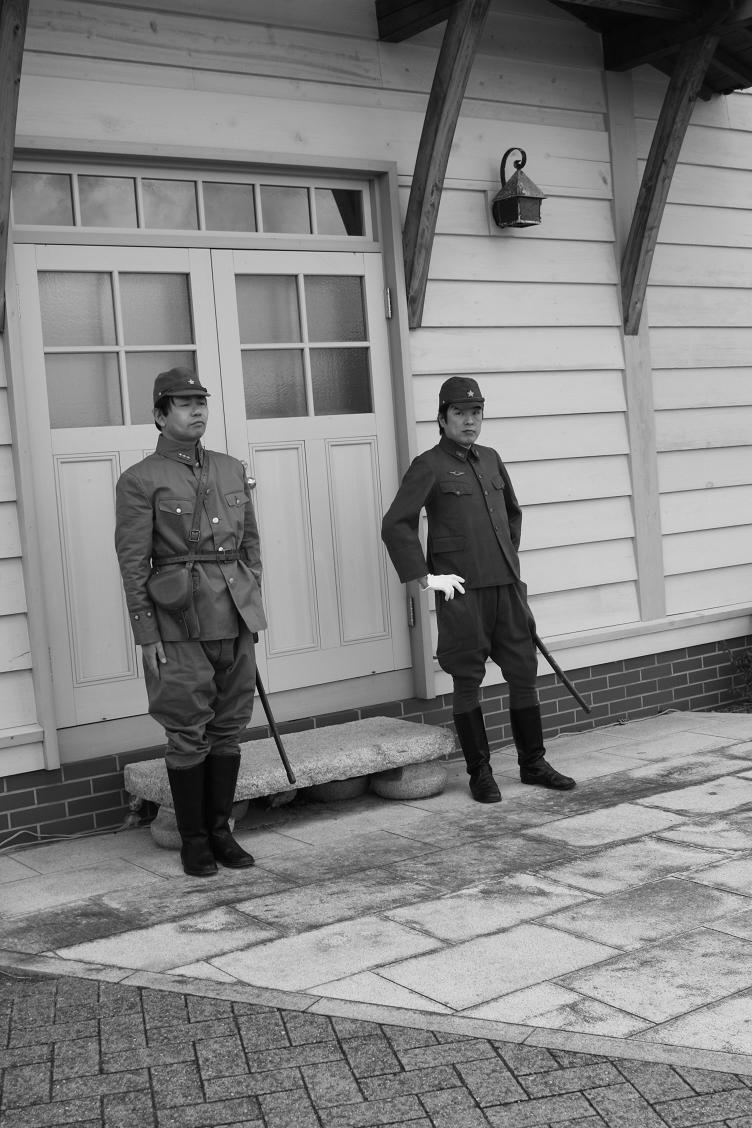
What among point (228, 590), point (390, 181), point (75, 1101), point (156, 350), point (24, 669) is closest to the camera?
point (75, 1101)

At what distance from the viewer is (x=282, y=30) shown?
207 inches

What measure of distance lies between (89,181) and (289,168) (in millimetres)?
848

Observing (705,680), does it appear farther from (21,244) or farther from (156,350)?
(21,244)

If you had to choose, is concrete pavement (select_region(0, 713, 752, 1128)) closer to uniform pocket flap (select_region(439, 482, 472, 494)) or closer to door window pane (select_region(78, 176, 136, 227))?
uniform pocket flap (select_region(439, 482, 472, 494))

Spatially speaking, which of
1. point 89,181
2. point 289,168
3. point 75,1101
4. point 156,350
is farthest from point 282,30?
point 75,1101

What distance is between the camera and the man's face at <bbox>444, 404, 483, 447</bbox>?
A: 4.95 m

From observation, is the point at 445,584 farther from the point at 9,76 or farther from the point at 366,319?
the point at 9,76

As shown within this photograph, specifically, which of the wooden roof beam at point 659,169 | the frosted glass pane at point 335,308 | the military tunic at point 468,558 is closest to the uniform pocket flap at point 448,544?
the military tunic at point 468,558

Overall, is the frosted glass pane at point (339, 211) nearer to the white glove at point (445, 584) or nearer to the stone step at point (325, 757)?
the white glove at point (445, 584)

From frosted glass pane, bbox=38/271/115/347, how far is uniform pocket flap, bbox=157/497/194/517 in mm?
1005

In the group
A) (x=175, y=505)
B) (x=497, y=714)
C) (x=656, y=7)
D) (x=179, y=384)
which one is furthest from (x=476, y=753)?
(x=656, y=7)

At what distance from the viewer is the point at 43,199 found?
4781mm

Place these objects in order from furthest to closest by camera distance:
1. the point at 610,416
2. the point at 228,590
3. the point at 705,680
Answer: the point at 705,680 → the point at 610,416 → the point at 228,590

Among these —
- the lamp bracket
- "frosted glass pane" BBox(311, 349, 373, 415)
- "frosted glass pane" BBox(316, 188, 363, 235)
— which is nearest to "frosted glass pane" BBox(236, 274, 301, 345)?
"frosted glass pane" BBox(311, 349, 373, 415)
